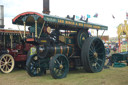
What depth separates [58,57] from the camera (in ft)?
20.4

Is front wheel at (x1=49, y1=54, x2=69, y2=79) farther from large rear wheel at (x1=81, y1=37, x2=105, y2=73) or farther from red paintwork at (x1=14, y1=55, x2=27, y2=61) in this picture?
red paintwork at (x1=14, y1=55, x2=27, y2=61)

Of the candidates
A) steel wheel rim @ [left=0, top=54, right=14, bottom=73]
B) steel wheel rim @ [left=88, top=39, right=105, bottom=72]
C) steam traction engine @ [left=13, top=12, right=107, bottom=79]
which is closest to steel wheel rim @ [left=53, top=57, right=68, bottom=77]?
steam traction engine @ [left=13, top=12, right=107, bottom=79]

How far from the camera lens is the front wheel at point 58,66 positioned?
581 centimetres

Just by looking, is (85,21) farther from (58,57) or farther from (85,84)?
(85,84)

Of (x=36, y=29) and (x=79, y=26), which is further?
(x=79, y=26)

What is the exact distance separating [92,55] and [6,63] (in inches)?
148

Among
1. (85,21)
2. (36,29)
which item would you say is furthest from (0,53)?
(85,21)

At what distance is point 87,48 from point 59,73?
1.64m

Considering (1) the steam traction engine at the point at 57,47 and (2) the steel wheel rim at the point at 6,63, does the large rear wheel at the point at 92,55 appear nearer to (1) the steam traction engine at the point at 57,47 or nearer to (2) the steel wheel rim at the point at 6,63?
(1) the steam traction engine at the point at 57,47

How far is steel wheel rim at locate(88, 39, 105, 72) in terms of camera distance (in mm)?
7453

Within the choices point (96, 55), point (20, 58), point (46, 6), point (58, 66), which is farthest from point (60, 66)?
point (46, 6)

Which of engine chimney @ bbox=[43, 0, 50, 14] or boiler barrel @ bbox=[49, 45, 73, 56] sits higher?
engine chimney @ bbox=[43, 0, 50, 14]

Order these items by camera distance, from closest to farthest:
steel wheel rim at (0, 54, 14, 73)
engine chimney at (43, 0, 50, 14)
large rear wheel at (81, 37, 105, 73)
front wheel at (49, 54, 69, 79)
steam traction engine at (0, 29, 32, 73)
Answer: front wheel at (49, 54, 69, 79) < large rear wheel at (81, 37, 105, 73) < steel wheel rim at (0, 54, 14, 73) < steam traction engine at (0, 29, 32, 73) < engine chimney at (43, 0, 50, 14)

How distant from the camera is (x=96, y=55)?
7637 mm
